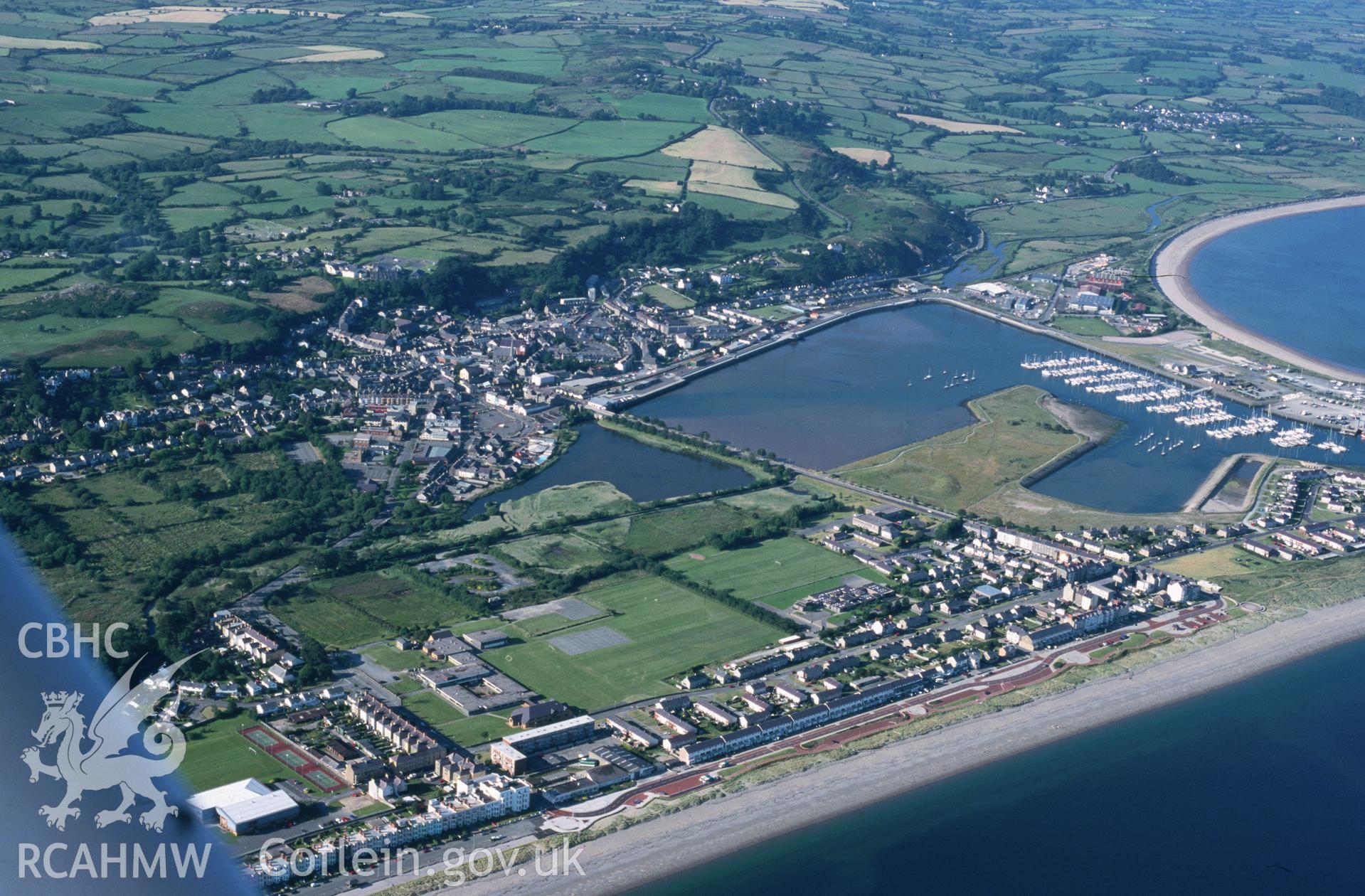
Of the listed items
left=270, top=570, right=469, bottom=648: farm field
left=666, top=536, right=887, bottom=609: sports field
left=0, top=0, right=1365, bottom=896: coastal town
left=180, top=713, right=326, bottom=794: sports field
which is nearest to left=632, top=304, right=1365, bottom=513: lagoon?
left=0, top=0, right=1365, bottom=896: coastal town

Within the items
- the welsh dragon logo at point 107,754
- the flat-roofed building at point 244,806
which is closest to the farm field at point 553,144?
the welsh dragon logo at point 107,754

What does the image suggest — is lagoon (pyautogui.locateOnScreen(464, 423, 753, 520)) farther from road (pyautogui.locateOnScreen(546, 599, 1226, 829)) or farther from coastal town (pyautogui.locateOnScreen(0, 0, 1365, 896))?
road (pyautogui.locateOnScreen(546, 599, 1226, 829))

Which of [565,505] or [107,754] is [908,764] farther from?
[565,505]

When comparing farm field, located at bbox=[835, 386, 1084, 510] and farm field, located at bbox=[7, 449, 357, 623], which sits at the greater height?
farm field, located at bbox=[7, 449, 357, 623]

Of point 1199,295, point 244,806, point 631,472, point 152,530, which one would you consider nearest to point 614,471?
A: point 631,472

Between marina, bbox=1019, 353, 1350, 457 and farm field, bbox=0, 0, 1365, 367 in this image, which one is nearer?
marina, bbox=1019, 353, 1350, 457

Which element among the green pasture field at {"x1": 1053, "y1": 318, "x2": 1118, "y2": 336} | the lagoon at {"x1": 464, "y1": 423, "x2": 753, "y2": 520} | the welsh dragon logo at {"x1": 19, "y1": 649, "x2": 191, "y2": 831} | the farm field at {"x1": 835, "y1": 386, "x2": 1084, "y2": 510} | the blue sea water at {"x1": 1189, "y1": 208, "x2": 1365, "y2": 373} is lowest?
the blue sea water at {"x1": 1189, "y1": 208, "x2": 1365, "y2": 373}
